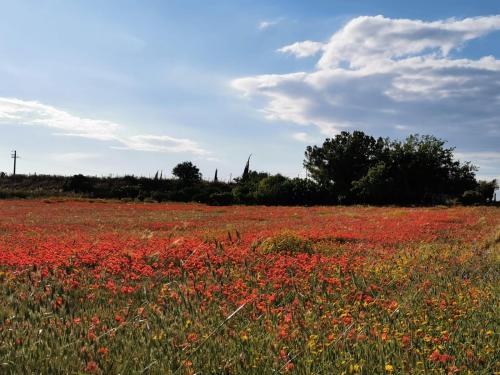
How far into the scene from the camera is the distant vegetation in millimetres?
53344

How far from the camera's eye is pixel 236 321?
6.20m

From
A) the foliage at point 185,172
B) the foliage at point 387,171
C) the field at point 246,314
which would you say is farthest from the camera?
the foliage at point 185,172

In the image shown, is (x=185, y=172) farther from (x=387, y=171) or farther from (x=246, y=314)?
(x=246, y=314)

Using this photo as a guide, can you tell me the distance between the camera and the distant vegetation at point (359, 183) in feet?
175

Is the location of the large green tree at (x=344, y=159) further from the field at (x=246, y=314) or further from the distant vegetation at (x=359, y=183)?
the field at (x=246, y=314)

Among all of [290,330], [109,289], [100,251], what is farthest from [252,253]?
[290,330]

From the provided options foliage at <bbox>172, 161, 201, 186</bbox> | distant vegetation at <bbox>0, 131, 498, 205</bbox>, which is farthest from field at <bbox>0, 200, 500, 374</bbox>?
foliage at <bbox>172, 161, 201, 186</bbox>

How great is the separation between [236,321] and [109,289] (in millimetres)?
2756

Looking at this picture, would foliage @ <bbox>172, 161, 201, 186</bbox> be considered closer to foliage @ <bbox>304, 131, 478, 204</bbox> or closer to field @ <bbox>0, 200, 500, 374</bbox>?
foliage @ <bbox>304, 131, 478, 204</bbox>

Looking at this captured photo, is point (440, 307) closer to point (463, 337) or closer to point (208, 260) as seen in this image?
point (463, 337)

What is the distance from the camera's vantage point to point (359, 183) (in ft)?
175

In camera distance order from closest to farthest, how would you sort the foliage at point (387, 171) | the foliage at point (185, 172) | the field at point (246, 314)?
the field at point (246, 314) < the foliage at point (387, 171) < the foliage at point (185, 172)

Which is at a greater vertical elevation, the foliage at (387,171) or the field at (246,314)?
the foliage at (387,171)

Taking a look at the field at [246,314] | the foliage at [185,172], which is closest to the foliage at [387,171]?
the foliage at [185,172]
